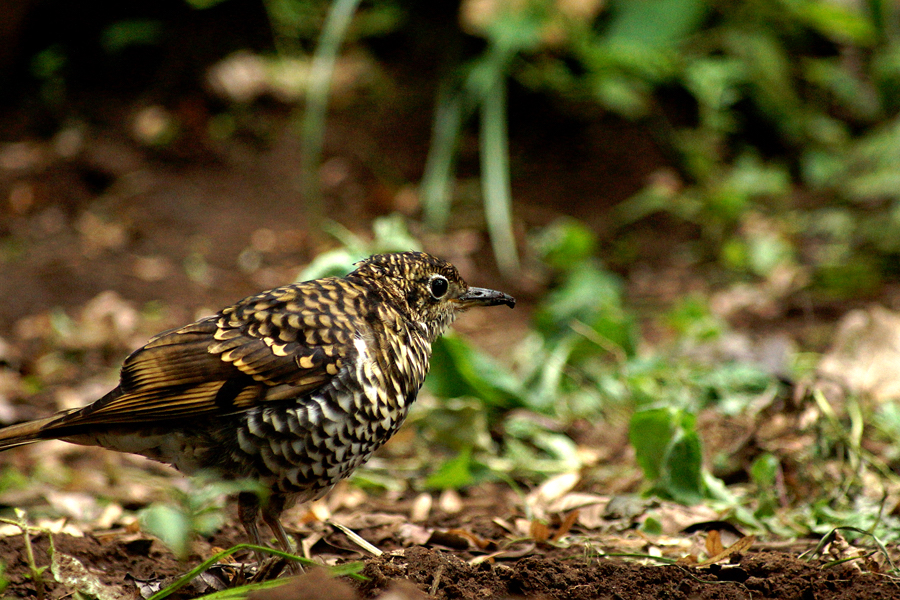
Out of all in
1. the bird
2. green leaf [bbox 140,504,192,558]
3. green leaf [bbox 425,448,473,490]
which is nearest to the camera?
green leaf [bbox 140,504,192,558]

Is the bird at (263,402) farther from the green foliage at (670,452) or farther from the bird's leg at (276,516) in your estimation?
the green foliage at (670,452)

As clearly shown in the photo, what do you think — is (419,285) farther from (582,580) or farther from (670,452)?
(582,580)

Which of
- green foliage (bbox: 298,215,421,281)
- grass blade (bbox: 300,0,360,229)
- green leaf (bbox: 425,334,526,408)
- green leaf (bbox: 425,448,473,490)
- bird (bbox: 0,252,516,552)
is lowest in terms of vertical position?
green leaf (bbox: 425,448,473,490)

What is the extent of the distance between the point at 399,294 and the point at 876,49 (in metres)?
6.88

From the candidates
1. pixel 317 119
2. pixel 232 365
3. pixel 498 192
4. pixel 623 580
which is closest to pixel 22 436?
pixel 232 365

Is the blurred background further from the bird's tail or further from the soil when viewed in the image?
the soil

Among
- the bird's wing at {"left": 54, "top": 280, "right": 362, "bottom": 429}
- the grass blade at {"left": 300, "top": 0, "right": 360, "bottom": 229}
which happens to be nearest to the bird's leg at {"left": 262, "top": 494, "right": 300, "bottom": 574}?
the bird's wing at {"left": 54, "top": 280, "right": 362, "bottom": 429}

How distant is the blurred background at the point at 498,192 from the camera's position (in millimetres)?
4578

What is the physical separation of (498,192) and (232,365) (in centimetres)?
435

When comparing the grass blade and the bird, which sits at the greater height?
the grass blade

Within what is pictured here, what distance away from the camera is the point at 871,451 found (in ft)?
12.6

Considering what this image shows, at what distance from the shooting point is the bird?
288 centimetres

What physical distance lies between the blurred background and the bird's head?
62 cm

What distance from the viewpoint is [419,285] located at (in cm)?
342
